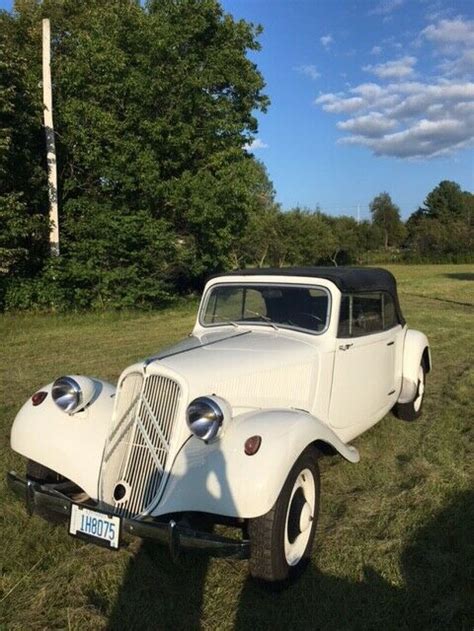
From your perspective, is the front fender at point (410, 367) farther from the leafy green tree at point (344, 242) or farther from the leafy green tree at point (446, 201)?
the leafy green tree at point (446, 201)

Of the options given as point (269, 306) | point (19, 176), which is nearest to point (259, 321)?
point (269, 306)

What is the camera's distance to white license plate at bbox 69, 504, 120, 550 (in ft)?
9.50

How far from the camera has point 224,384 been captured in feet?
11.4

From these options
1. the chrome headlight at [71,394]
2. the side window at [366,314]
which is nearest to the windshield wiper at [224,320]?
the side window at [366,314]

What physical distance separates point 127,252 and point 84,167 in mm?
3324

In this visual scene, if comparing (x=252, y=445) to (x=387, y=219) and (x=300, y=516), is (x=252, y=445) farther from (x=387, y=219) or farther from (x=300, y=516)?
(x=387, y=219)

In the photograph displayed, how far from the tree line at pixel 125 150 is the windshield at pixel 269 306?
33.2 ft

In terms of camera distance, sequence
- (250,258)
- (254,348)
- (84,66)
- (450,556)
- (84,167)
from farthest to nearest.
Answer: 1. (250,258)
2. (84,167)
3. (84,66)
4. (254,348)
5. (450,556)

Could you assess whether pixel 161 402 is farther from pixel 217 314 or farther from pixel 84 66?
pixel 84 66

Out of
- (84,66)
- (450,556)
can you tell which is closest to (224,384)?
(450,556)

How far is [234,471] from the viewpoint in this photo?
3.03 meters

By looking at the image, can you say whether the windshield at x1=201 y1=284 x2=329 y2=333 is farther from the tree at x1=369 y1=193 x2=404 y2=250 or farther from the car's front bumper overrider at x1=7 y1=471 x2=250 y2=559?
the tree at x1=369 y1=193 x2=404 y2=250

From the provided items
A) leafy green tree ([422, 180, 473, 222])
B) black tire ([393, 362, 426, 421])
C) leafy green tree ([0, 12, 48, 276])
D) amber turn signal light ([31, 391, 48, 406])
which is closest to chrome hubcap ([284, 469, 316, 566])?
amber turn signal light ([31, 391, 48, 406])

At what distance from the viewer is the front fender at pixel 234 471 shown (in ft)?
9.69
